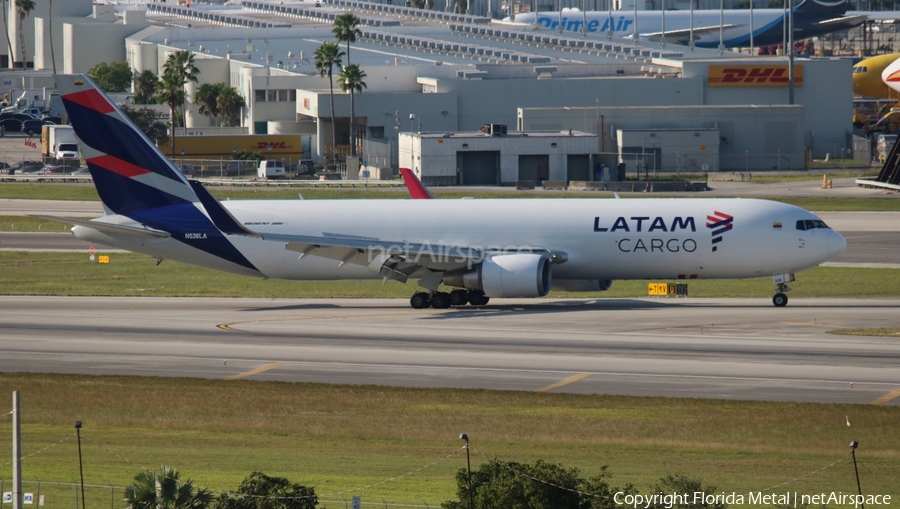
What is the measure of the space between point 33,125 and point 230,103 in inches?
1394

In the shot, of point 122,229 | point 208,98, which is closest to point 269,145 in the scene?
point 208,98

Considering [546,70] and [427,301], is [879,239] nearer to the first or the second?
[427,301]

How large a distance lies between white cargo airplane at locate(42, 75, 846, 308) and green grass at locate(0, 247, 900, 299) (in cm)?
376

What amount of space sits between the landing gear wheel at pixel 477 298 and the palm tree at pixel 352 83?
75782mm

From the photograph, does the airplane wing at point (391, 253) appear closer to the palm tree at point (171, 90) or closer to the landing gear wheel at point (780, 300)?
the landing gear wheel at point (780, 300)

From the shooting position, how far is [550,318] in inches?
1741

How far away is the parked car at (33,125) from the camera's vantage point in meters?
163

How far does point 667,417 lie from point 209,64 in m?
138

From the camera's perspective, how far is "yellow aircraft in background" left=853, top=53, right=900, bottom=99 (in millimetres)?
145000

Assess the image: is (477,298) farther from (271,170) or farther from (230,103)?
(230,103)

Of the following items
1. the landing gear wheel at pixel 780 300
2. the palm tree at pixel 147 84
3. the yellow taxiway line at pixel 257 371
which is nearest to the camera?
the yellow taxiway line at pixel 257 371

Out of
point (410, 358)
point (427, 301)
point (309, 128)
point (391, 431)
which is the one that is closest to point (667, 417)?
point (391, 431)

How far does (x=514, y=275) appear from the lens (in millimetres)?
45531

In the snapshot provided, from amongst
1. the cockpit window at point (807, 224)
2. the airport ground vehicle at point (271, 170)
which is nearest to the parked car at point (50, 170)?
the airport ground vehicle at point (271, 170)
